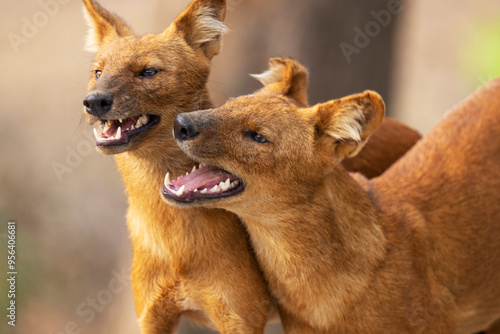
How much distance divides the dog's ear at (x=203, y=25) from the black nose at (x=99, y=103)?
2.99 ft

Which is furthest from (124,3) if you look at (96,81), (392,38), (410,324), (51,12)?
(410,324)

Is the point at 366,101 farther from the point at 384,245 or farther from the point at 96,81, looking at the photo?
the point at 96,81

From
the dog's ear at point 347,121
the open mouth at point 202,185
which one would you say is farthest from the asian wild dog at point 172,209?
the dog's ear at point 347,121

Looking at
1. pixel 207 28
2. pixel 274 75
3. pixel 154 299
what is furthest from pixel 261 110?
pixel 154 299

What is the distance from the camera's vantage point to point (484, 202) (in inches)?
231

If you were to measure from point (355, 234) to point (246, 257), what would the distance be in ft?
2.53

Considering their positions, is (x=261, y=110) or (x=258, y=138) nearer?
(x=258, y=138)

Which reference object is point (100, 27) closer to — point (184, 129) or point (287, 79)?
point (184, 129)

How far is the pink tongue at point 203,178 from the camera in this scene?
15.0ft

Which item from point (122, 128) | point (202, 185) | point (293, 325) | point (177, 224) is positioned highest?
point (122, 128)

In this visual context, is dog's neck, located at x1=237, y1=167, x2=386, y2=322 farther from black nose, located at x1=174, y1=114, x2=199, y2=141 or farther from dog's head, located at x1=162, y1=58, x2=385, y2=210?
black nose, located at x1=174, y1=114, x2=199, y2=141

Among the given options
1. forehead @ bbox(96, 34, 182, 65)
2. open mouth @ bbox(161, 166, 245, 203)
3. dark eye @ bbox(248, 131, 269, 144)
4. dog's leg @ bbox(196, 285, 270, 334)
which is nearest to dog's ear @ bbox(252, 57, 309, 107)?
dark eye @ bbox(248, 131, 269, 144)

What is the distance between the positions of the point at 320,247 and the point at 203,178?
37.0 inches

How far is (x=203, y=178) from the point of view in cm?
467
